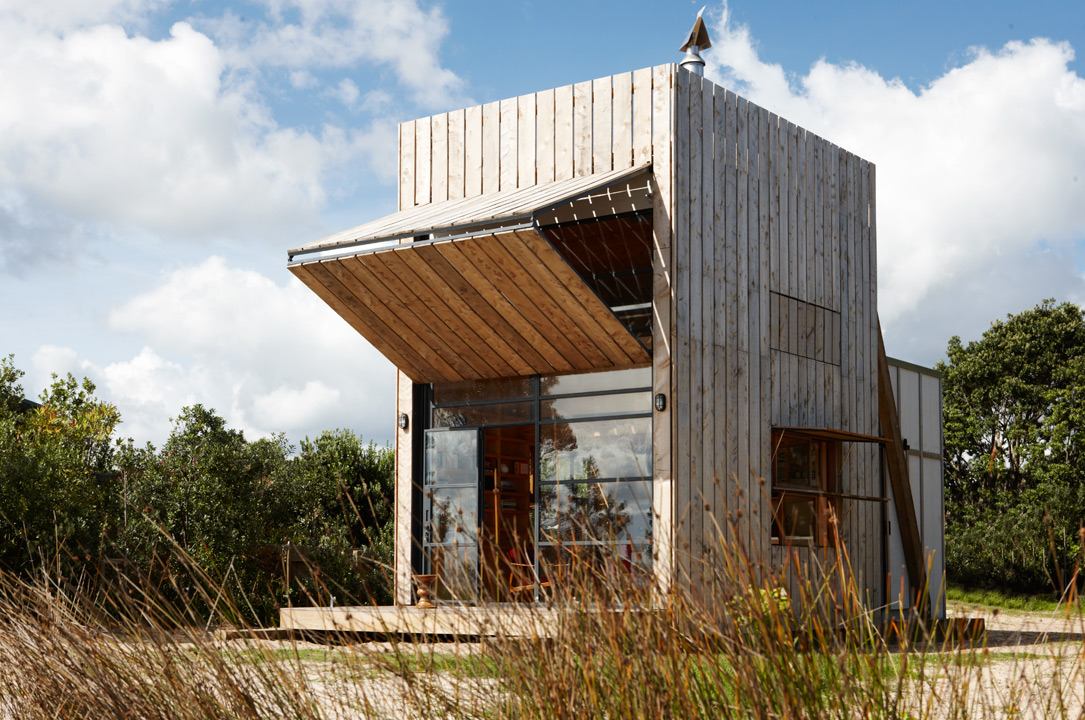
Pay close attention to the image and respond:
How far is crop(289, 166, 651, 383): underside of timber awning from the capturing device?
930 centimetres

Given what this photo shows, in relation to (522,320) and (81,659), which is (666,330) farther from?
(81,659)

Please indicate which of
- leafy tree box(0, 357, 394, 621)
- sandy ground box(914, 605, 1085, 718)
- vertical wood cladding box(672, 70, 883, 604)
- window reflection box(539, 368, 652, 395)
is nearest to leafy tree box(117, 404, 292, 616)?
leafy tree box(0, 357, 394, 621)

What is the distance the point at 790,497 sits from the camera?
1138cm

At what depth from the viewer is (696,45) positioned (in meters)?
11.2

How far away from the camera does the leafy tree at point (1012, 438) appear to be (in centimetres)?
2095

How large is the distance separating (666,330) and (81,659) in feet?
22.5

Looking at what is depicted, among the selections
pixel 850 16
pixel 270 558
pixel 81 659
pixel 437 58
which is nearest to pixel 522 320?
pixel 437 58

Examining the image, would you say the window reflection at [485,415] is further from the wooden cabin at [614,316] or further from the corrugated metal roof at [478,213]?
the corrugated metal roof at [478,213]

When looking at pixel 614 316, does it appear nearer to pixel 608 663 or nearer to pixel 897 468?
pixel 897 468

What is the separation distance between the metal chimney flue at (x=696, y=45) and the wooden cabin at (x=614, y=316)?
52 centimetres

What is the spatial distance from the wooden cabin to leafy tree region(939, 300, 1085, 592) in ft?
31.9

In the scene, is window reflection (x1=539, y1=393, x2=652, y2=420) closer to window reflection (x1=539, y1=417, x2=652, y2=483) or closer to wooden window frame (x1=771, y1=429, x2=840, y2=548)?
window reflection (x1=539, y1=417, x2=652, y2=483)

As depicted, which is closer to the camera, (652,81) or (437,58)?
(437,58)

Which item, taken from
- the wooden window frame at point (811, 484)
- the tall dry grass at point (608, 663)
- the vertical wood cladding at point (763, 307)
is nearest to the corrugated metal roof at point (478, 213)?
the vertical wood cladding at point (763, 307)
